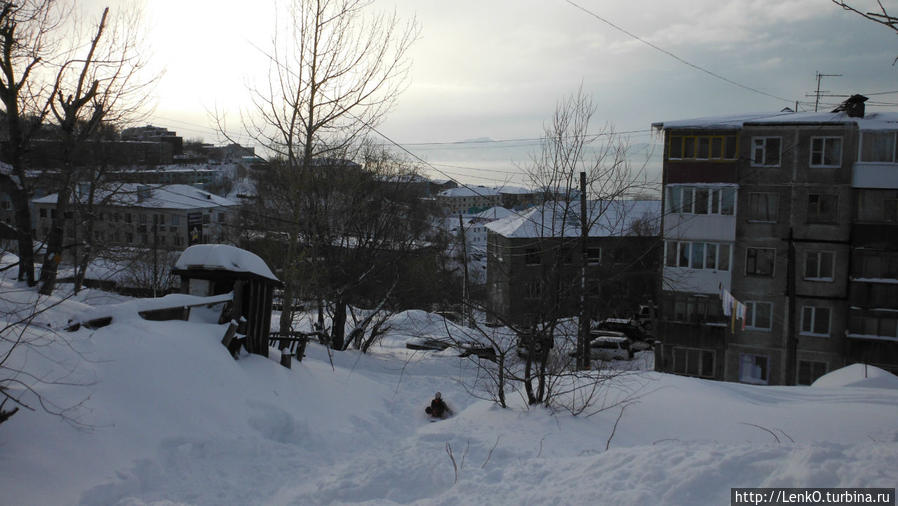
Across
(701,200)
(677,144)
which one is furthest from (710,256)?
(677,144)

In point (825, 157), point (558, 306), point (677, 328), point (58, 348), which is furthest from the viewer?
point (677, 328)

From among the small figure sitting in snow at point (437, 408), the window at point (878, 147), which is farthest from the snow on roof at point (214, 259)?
the window at point (878, 147)

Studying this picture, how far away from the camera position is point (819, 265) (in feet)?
72.8

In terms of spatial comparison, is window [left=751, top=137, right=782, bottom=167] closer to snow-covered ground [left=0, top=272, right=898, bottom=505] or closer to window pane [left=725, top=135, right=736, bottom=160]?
window pane [left=725, top=135, right=736, bottom=160]

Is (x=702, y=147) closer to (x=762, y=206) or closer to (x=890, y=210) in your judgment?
(x=762, y=206)

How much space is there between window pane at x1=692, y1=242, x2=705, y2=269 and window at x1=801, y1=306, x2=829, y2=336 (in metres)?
4.18

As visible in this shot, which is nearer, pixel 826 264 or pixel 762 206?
pixel 826 264

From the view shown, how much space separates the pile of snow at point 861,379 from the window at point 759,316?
10.6 metres

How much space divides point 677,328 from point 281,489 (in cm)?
2062

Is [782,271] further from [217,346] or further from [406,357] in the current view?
[217,346]

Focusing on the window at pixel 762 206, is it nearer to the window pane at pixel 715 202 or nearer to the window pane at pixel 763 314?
the window pane at pixel 715 202

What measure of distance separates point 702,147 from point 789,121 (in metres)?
3.15

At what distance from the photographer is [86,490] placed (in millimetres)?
4945

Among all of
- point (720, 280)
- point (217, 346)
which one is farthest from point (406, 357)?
point (720, 280)
